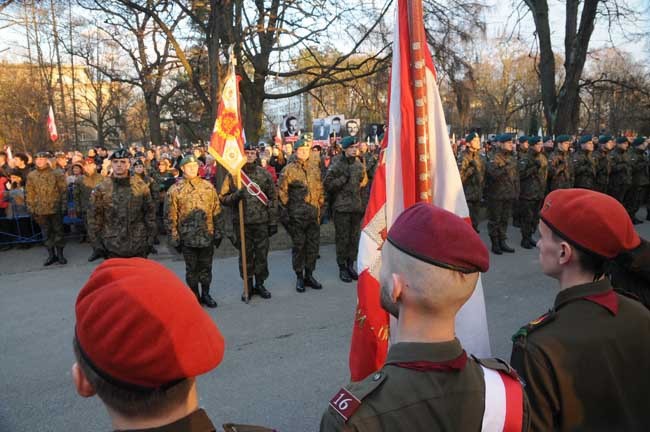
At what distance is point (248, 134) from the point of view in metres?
15.2

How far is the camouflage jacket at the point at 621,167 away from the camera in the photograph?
12.1m

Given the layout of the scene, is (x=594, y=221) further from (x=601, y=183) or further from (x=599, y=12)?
(x=599, y=12)

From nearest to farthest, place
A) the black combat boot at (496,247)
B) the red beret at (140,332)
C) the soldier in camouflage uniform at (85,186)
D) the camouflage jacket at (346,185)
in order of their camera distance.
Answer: the red beret at (140,332) → the camouflage jacket at (346,185) → the black combat boot at (496,247) → the soldier in camouflage uniform at (85,186)

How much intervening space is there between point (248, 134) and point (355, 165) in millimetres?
8194

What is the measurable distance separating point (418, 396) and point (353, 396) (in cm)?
16

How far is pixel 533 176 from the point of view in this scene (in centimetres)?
998

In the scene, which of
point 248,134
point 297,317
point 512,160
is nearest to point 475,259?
point 297,317

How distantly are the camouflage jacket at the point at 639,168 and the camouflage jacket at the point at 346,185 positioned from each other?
28.3 feet

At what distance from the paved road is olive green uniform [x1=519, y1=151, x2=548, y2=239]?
4.90 ft

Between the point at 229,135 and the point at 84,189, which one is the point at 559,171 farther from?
the point at 84,189

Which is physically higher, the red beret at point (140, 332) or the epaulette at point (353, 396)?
the red beret at point (140, 332)

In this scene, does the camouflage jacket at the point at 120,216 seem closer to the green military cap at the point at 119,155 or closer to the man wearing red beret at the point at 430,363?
the green military cap at the point at 119,155

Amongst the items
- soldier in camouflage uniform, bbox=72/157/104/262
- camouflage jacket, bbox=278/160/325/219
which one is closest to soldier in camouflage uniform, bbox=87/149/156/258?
camouflage jacket, bbox=278/160/325/219

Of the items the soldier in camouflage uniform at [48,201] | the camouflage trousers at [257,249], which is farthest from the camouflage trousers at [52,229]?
the camouflage trousers at [257,249]
